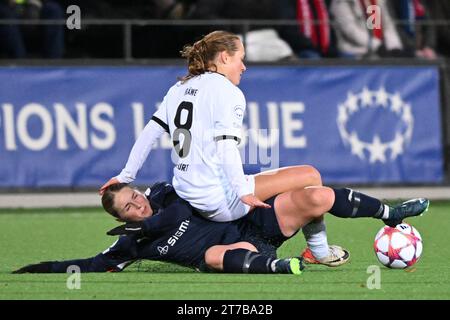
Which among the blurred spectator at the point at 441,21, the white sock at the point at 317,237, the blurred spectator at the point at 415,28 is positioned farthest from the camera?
the blurred spectator at the point at 441,21

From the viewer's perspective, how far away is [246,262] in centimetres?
846

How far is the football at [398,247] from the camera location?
8867 mm

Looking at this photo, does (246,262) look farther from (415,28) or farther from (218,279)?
(415,28)

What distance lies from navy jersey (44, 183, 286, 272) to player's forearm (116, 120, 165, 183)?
22 centimetres

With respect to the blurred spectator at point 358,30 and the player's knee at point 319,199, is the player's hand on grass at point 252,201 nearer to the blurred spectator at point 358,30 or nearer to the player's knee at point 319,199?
the player's knee at point 319,199

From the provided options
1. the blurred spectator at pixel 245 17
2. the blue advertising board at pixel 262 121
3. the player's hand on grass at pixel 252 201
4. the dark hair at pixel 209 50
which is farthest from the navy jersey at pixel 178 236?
the blurred spectator at pixel 245 17

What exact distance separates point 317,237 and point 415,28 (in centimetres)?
935

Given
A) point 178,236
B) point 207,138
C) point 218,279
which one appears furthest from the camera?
point 178,236

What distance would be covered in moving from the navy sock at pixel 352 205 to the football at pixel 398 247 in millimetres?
259

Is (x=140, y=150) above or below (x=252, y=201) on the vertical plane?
above

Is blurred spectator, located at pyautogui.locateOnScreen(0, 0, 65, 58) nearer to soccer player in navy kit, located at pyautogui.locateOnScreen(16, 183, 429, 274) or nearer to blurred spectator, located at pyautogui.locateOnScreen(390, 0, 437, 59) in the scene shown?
blurred spectator, located at pyautogui.locateOnScreen(390, 0, 437, 59)

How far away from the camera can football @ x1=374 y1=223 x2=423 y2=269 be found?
887 centimetres

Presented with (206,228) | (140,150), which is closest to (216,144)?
(206,228)

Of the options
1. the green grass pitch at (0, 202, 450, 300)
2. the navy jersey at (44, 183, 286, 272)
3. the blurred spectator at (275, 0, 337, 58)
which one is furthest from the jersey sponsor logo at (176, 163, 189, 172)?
the blurred spectator at (275, 0, 337, 58)
